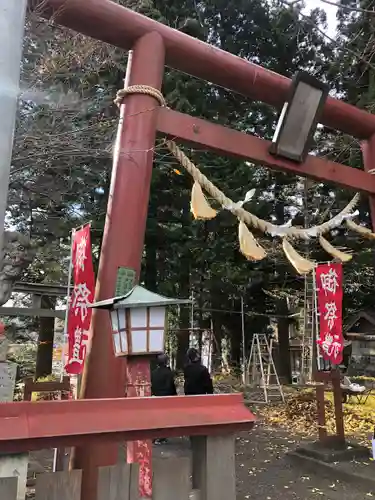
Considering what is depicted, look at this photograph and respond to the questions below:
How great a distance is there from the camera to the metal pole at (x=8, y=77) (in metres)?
2.19

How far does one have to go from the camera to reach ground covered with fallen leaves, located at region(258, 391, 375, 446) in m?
9.48

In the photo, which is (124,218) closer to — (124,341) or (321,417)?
(124,341)

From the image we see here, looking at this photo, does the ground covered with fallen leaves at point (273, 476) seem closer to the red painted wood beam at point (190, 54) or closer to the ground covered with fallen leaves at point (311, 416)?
the ground covered with fallen leaves at point (311, 416)

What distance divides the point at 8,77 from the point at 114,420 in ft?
5.60

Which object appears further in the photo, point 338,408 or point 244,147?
point 338,408

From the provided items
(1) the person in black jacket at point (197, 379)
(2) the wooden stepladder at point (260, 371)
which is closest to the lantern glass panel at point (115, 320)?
(1) the person in black jacket at point (197, 379)

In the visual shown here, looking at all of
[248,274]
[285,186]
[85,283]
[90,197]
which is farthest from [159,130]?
[285,186]

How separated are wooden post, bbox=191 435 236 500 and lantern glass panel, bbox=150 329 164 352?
1.04 m

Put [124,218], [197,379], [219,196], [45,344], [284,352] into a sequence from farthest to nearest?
1. [284,352]
2. [45,344]
3. [197,379]
4. [219,196]
5. [124,218]

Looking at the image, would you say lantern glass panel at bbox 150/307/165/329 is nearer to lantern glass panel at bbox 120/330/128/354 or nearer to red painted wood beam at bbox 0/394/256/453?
lantern glass panel at bbox 120/330/128/354

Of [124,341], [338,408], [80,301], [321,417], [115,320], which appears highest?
[80,301]

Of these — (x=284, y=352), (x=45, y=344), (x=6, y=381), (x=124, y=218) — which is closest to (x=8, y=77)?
(x=124, y=218)

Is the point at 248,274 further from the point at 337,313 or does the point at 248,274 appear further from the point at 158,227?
the point at 337,313

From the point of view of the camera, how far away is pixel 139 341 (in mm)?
2779
